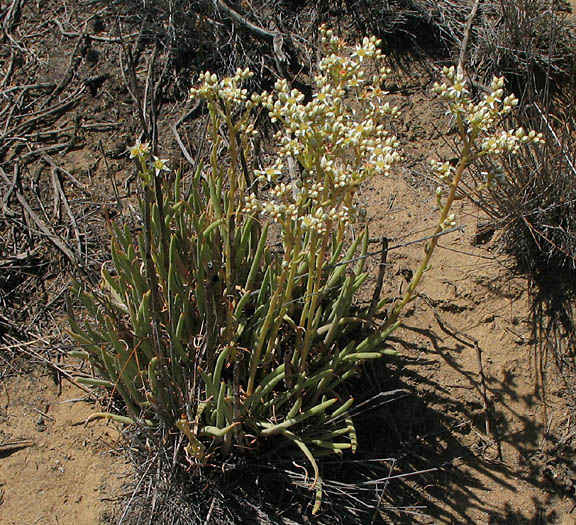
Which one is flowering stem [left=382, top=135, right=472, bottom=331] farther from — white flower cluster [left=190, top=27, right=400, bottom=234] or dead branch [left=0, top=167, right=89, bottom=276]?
dead branch [left=0, top=167, right=89, bottom=276]

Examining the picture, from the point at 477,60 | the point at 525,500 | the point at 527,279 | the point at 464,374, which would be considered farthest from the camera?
the point at 477,60

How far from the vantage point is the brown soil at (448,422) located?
2791 millimetres

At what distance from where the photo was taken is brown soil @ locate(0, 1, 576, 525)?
2791 mm

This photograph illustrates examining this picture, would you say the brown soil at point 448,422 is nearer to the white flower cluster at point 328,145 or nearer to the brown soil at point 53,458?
the brown soil at point 53,458

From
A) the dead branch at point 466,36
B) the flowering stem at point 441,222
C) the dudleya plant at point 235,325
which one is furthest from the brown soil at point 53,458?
the dead branch at point 466,36

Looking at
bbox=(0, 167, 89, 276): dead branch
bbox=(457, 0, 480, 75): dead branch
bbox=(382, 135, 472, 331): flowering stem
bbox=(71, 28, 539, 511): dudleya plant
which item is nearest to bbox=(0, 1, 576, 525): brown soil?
bbox=(0, 167, 89, 276): dead branch

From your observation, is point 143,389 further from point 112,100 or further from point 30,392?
point 112,100

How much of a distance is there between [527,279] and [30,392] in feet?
7.78

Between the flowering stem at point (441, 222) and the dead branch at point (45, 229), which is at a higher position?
the flowering stem at point (441, 222)

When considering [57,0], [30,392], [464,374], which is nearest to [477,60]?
[464,374]

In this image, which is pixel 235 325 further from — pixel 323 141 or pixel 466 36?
pixel 466 36

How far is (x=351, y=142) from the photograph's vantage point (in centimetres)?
189

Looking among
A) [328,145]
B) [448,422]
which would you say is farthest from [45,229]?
[448,422]

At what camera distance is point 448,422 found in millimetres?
2920
